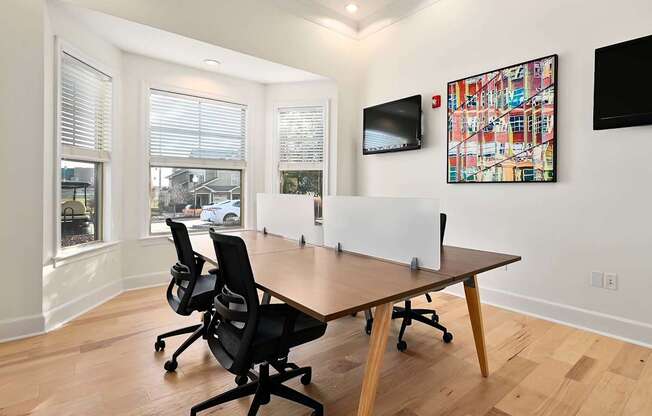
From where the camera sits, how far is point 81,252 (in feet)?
10.4

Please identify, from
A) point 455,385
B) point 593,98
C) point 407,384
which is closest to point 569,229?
point 593,98

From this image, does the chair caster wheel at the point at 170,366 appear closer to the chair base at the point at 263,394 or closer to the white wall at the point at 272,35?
the chair base at the point at 263,394

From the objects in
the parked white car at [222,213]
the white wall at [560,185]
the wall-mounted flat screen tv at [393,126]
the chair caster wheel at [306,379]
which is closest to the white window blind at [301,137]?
the wall-mounted flat screen tv at [393,126]

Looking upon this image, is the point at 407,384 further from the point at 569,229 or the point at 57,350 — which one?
the point at 57,350

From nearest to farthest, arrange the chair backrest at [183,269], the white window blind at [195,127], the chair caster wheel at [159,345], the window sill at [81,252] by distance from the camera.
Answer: the chair backrest at [183,269]
the chair caster wheel at [159,345]
the window sill at [81,252]
the white window blind at [195,127]

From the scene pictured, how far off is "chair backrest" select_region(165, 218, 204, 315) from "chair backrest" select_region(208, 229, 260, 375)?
527 millimetres

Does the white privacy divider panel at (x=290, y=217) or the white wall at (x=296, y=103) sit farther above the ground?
the white wall at (x=296, y=103)

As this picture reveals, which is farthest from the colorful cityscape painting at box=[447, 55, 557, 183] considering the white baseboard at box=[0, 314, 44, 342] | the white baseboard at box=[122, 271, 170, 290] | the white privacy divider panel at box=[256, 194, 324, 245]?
the white baseboard at box=[0, 314, 44, 342]

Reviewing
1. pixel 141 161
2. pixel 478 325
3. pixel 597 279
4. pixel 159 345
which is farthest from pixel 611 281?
pixel 141 161

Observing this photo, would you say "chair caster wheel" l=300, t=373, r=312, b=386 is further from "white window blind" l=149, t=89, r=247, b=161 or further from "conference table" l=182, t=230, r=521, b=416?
"white window blind" l=149, t=89, r=247, b=161

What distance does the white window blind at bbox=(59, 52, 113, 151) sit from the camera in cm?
308

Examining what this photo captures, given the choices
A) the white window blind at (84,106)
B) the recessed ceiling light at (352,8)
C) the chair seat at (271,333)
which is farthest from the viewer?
the recessed ceiling light at (352,8)

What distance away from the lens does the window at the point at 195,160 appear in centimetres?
407

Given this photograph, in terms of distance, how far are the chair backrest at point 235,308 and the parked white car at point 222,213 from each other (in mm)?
2955
